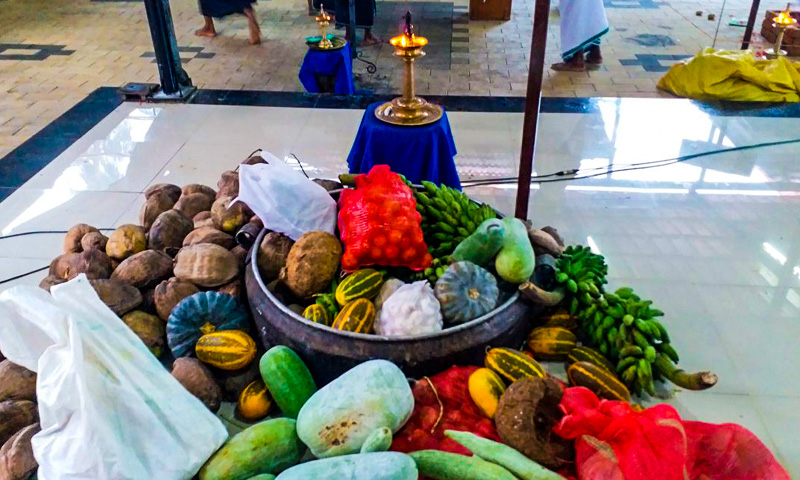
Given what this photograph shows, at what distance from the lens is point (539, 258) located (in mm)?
2137

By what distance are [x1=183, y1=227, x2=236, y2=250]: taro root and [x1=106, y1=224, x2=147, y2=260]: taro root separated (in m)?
0.17

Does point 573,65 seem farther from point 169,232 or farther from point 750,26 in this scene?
point 169,232

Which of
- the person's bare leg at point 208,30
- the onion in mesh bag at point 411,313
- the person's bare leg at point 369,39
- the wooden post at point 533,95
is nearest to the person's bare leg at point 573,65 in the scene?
the person's bare leg at point 369,39

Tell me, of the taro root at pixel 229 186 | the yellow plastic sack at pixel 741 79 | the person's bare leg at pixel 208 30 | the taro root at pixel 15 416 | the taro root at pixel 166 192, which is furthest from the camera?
the person's bare leg at pixel 208 30

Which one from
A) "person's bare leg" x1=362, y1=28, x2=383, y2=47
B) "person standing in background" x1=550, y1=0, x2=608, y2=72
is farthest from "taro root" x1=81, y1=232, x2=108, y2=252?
"person's bare leg" x1=362, y1=28, x2=383, y2=47

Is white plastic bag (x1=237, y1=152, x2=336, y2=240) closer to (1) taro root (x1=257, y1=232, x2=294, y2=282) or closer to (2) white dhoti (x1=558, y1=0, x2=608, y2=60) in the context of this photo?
(1) taro root (x1=257, y1=232, x2=294, y2=282)

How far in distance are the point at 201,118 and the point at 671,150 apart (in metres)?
3.26

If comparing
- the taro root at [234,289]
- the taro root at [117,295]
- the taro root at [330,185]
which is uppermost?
the taro root at [330,185]

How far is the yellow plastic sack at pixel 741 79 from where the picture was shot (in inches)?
181

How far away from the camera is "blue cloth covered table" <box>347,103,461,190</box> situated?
2.88m

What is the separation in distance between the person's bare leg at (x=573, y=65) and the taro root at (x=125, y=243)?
15.0ft

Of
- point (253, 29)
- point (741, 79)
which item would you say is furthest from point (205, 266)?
point (253, 29)

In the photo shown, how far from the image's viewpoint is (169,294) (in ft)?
6.76

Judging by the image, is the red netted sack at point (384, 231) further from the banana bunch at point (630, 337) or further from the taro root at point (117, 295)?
the taro root at point (117, 295)
